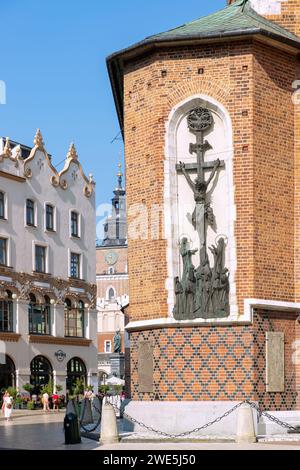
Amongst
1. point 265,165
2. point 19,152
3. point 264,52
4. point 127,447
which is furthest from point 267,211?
point 19,152

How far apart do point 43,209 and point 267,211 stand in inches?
1404

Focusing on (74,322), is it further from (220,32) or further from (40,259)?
(220,32)

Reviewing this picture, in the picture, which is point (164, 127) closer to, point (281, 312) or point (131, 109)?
point (131, 109)

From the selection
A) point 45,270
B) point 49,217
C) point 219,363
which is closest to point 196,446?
point 219,363

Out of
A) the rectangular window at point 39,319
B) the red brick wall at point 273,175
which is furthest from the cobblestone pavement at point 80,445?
the rectangular window at point 39,319

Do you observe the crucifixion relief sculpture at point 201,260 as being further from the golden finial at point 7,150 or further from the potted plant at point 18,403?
the golden finial at point 7,150

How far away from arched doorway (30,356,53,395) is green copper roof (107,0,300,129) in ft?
105

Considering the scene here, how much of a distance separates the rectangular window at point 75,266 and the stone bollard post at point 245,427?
4040 centimetres

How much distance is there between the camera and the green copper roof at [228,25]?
2259cm

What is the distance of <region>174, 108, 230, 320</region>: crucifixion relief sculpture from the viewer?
22.1 meters

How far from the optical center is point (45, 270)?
186 feet

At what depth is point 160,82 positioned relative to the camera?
76.3ft

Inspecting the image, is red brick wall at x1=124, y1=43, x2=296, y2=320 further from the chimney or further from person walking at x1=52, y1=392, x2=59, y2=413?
person walking at x1=52, y1=392, x2=59, y2=413

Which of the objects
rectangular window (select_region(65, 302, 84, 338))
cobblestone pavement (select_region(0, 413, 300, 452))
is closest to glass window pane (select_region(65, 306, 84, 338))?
rectangular window (select_region(65, 302, 84, 338))
